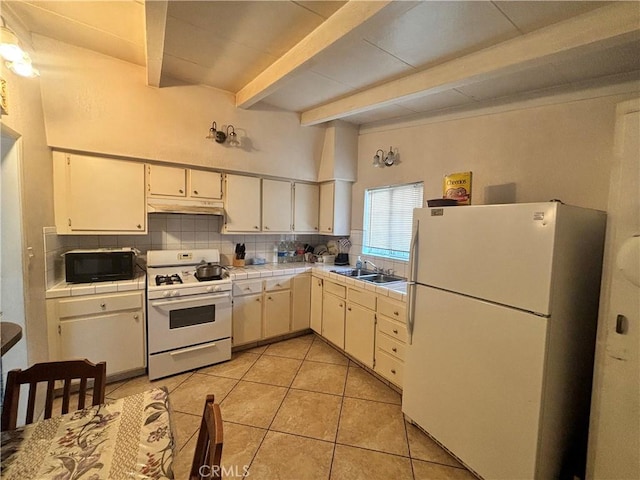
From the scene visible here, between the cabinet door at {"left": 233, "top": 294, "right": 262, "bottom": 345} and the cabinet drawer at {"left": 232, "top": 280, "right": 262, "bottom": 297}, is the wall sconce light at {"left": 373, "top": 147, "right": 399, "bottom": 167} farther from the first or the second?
the cabinet door at {"left": 233, "top": 294, "right": 262, "bottom": 345}

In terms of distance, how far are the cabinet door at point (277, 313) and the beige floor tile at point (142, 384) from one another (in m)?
0.90

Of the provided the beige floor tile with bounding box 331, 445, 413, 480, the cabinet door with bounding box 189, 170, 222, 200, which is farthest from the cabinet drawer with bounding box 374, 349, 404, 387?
the cabinet door with bounding box 189, 170, 222, 200

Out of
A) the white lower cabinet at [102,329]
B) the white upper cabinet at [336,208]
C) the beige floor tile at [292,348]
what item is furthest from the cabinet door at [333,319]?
the white lower cabinet at [102,329]

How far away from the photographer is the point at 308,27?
5.94 ft

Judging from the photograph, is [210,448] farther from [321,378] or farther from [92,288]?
[92,288]

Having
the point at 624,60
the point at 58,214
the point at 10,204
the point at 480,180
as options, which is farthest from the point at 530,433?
the point at 58,214

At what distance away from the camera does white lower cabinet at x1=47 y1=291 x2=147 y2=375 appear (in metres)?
2.19

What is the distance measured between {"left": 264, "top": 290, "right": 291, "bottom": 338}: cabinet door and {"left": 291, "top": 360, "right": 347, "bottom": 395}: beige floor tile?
522 millimetres

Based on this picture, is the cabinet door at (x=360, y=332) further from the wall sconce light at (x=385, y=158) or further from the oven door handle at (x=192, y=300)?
the wall sconce light at (x=385, y=158)

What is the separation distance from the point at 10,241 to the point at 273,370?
7.09 ft

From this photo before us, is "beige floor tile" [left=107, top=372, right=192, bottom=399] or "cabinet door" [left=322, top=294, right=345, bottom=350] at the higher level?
"cabinet door" [left=322, top=294, right=345, bottom=350]

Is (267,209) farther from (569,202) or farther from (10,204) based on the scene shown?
(569,202)

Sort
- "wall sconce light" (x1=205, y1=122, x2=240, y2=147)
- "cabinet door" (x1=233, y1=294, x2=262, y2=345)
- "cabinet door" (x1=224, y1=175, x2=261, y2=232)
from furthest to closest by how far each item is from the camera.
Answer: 1. "cabinet door" (x1=224, y1=175, x2=261, y2=232)
2. "cabinet door" (x1=233, y1=294, x2=262, y2=345)
3. "wall sconce light" (x1=205, y1=122, x2=240, y2=147)

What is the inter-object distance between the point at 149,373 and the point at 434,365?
2.35 metres
